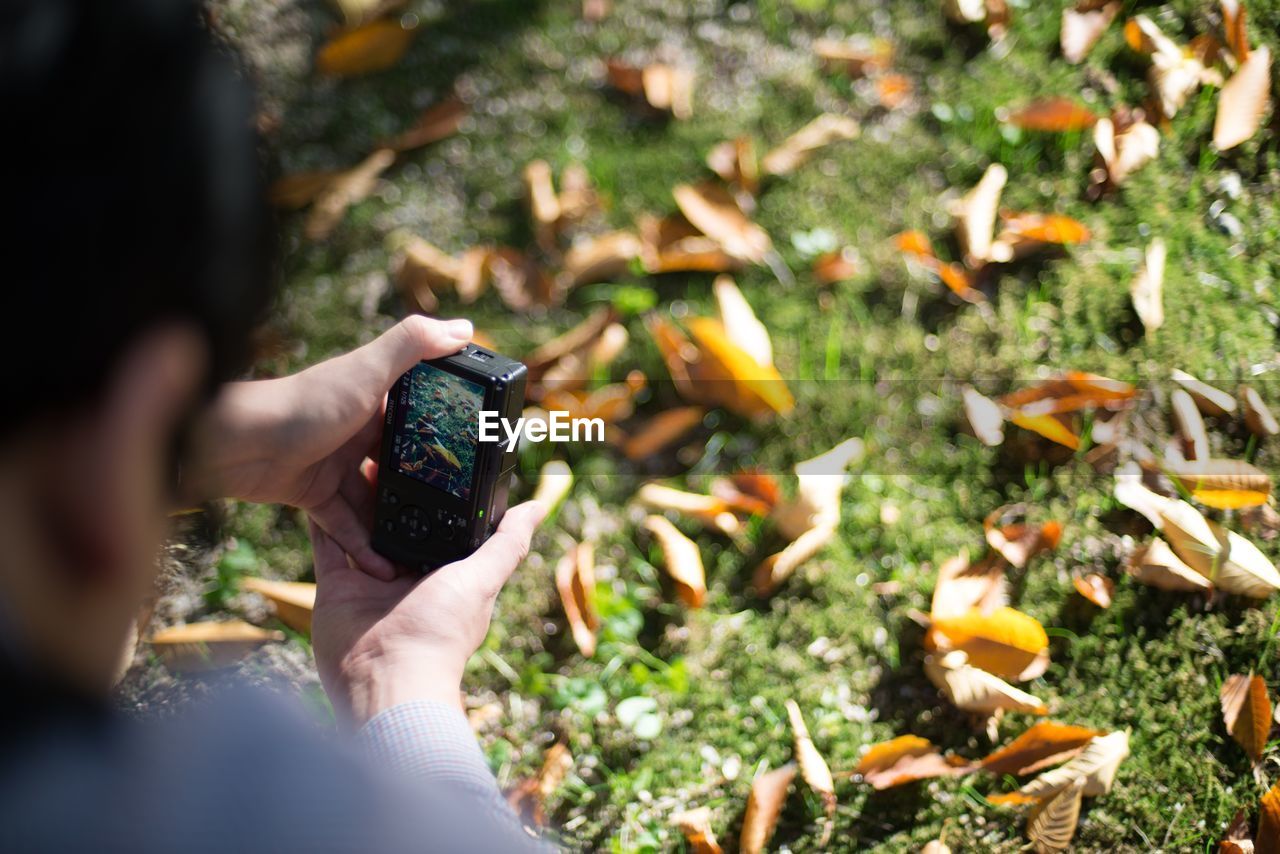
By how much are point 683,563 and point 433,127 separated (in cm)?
137

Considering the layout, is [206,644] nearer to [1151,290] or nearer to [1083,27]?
[1151,290]

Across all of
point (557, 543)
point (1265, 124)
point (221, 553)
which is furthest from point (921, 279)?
point (221, 553)

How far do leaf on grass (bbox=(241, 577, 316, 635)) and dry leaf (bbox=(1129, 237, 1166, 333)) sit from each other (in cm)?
173

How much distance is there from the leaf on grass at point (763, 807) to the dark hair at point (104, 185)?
1243 mm

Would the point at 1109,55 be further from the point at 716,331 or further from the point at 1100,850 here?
the point at 1100,850

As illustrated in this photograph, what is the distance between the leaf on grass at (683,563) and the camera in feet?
6.61

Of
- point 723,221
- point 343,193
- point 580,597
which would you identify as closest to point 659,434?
point 580,597

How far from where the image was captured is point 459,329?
5.71 ft

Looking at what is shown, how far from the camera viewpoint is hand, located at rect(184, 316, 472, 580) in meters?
1.69

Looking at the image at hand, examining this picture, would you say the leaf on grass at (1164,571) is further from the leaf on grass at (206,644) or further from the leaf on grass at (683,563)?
the leaf on grass at (206,644)

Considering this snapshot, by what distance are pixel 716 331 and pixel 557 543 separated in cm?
57

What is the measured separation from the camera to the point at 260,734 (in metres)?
1.00

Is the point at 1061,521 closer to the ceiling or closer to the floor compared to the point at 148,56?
closer to the floor

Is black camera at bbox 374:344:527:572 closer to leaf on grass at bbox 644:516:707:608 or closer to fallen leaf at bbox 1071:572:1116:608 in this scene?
leaf on grass at bbox 644:516:707:608
